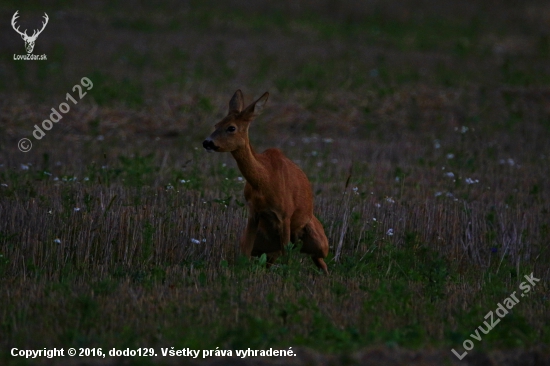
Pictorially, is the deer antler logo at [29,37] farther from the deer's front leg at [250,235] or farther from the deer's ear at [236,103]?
the deer's front leg at [250,235]

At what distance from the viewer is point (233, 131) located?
7801 millimetres

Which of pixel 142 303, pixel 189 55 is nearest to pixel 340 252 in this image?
pixel 142 303

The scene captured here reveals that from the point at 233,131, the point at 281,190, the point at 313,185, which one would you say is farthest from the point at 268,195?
the point at 313,185

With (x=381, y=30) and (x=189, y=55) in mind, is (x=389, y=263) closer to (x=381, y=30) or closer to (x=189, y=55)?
(x=189, y=55)

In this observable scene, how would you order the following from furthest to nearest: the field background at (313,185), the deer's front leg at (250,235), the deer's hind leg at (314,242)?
the deer's hind leg at (314,242), the deer's front leg at (250,235), the field background at (313,185)

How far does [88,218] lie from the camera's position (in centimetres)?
862

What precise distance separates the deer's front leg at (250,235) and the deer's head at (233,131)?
779 millimetres

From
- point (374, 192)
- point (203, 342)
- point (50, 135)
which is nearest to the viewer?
point (203, 342)

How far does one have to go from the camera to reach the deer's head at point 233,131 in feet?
Result: 25.1

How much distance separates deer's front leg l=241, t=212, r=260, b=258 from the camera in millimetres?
8062

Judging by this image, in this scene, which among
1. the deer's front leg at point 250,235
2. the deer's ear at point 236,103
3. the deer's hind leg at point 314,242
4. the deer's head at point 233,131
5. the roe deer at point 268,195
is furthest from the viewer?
the deer's hind leg at point 314,242

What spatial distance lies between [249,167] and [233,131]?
0.40 m

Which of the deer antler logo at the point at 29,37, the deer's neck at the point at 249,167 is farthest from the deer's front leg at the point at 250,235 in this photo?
the deer antler logo at the point at 29,37

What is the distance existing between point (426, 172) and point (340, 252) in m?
4.15
